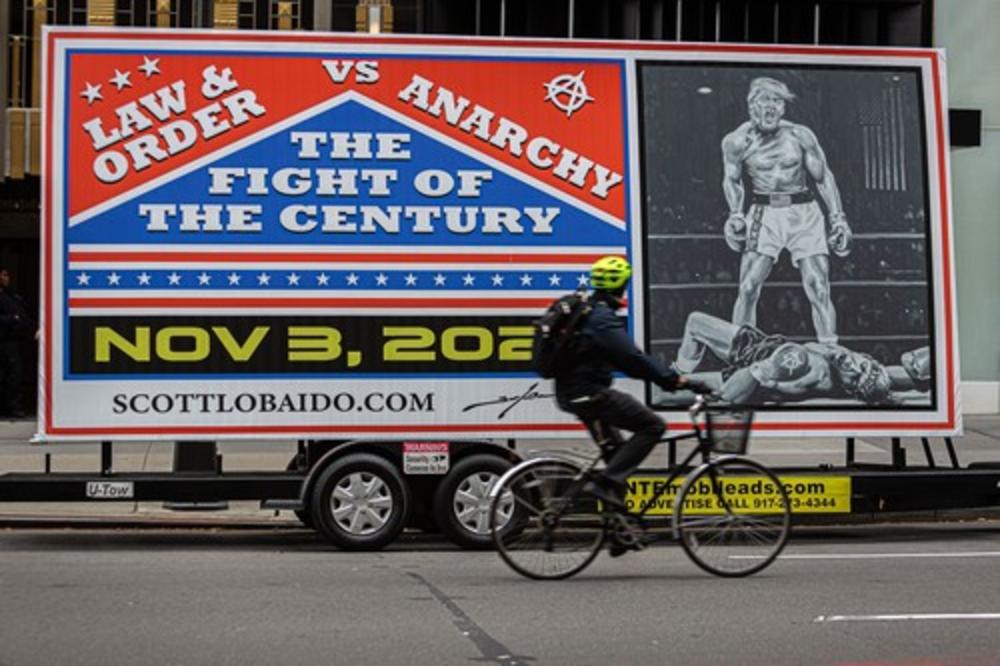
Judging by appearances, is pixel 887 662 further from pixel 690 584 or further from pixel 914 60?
pixel 914 60

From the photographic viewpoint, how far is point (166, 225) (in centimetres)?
1220

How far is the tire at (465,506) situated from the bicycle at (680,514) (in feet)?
4.95

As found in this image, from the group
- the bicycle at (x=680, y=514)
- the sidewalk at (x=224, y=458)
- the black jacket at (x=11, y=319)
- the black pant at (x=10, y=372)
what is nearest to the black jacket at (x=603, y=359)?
the bicycle at (x=680, y=514)

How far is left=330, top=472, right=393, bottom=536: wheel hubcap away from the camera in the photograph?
40.1 feet

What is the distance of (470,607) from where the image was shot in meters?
9.46

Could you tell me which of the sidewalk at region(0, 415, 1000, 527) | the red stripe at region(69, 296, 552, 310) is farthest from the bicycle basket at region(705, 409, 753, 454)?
the sidewalk at region(0, 415, 1000, 527)

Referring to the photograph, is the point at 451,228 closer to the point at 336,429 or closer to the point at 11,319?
the point at 336,429

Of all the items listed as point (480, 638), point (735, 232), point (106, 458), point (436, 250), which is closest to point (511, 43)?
point (436, 250)

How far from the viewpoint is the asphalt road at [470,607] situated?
8.06 m

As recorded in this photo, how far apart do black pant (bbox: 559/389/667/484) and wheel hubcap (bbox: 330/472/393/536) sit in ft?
6.94

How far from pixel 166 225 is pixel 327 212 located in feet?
3.68

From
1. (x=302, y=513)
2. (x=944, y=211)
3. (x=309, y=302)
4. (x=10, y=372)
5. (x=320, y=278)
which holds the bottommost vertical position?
(x=302, y=513)

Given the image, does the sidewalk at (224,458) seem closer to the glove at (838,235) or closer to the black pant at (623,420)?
the glove at (838,235)
